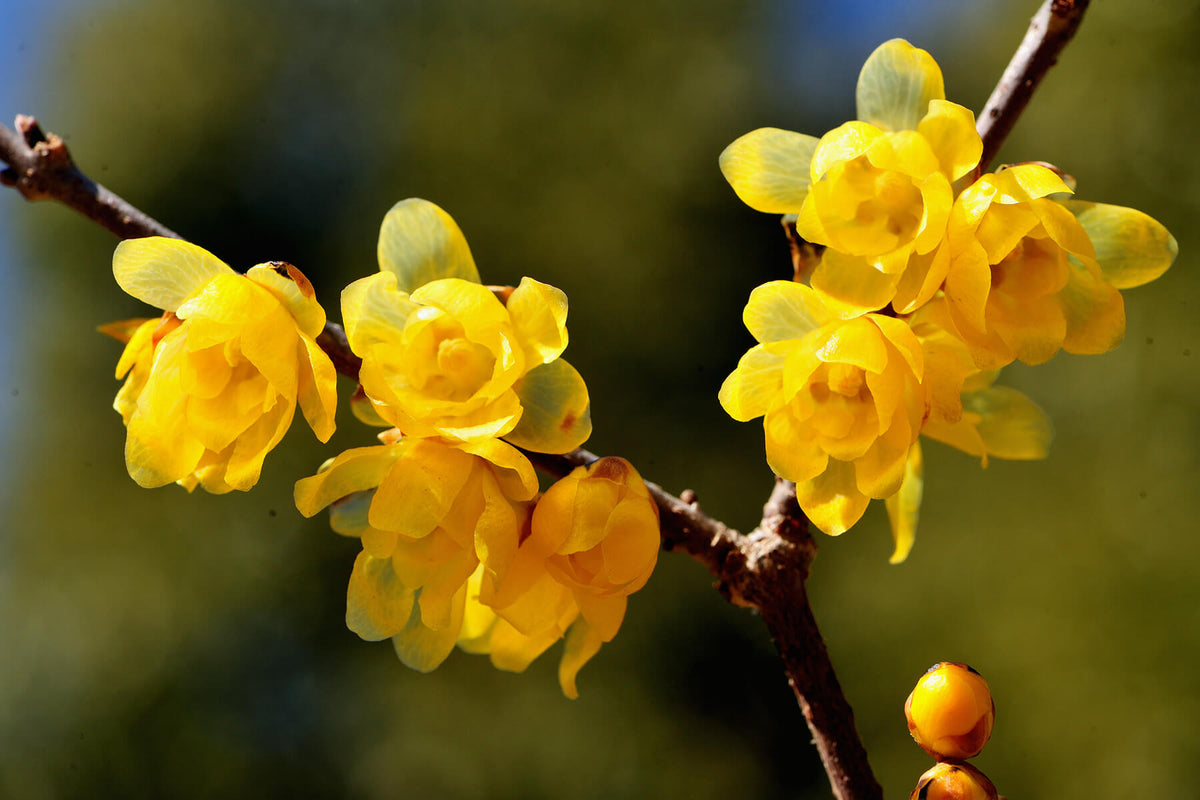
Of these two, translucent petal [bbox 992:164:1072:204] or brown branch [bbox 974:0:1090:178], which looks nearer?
translucent petal [bbox 992:164:1072:204]

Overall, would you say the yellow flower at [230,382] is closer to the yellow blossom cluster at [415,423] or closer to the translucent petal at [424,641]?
the yellow blossom cluster at [415,423]

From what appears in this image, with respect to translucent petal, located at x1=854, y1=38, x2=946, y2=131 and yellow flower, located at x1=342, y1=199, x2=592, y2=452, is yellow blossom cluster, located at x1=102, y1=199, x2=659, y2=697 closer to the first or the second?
yellow flower, located at x1=342, y1=199, x2=592, y2=452

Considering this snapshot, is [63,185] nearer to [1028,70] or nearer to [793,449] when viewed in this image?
[793,449]

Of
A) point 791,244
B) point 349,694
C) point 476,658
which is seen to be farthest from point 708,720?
point 791,244

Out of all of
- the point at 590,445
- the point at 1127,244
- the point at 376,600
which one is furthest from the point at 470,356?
the point at 590,445

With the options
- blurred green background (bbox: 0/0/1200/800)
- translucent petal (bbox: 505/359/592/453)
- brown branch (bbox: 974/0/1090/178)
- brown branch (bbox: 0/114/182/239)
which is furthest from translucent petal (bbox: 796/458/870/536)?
blurred green background (bbox: 0/0/1200/800)

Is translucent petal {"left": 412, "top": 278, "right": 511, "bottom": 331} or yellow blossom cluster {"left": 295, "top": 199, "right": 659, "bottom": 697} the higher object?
translucent petal {"left": 412, "top": 278, "right": 511, "bottom": 331}
